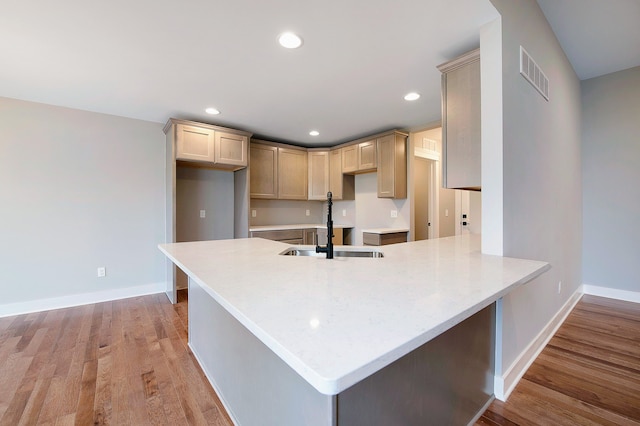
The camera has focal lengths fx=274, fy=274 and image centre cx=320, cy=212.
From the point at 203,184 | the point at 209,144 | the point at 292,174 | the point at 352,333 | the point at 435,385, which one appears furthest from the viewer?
the point at 292,174

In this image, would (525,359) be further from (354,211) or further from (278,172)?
(278,172)

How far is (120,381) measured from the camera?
1846 mm

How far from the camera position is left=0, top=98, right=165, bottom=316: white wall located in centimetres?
298

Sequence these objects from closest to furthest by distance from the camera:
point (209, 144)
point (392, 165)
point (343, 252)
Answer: point (343, 252) < point (209, 144) < point (392, 165)

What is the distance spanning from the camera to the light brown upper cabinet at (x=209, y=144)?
11.3ft

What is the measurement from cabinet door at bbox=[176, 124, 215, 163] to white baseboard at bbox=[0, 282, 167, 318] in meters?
1.83

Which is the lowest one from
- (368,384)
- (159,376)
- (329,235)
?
(159,376)

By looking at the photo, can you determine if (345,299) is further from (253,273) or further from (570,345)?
(570,345)

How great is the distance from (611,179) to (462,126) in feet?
9.57

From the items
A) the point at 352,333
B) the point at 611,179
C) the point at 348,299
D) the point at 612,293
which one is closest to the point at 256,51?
the point at 348,299

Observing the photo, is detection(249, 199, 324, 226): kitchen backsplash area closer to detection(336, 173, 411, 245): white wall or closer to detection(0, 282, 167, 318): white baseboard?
detection(336, 173, 411, 245): white wall

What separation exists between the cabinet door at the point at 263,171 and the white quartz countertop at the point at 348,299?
278cm

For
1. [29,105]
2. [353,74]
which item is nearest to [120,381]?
[353,74]

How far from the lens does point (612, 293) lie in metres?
3.35
